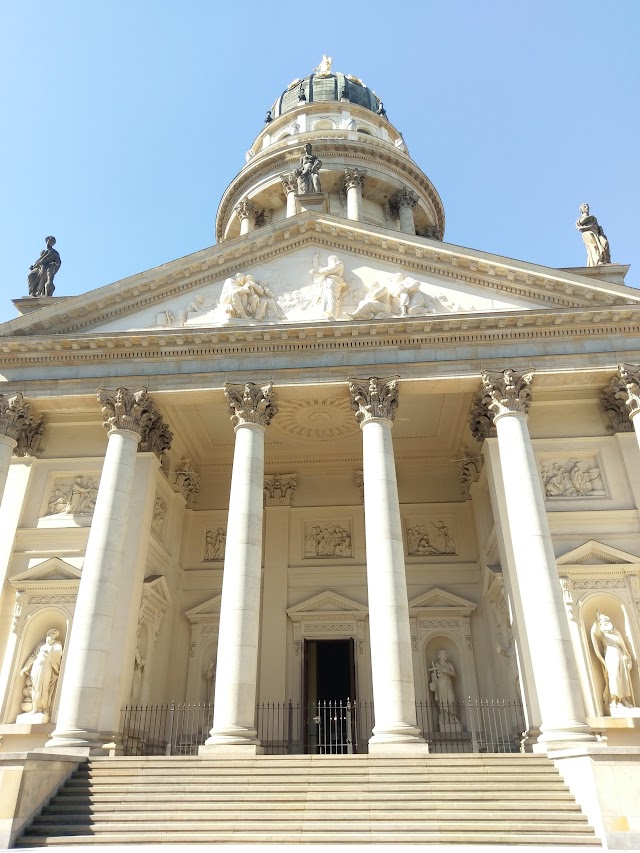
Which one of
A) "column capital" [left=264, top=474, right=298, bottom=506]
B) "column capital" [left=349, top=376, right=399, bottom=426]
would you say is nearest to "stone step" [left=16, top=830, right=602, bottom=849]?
"column capital" [left=349, top=376, right=399, bottom=426]

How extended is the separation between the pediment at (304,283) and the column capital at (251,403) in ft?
6.46

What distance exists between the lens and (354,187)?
105 feet

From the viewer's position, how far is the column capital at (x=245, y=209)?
1313 inches

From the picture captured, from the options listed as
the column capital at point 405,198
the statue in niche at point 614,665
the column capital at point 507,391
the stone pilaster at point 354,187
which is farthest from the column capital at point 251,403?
the column capital at point 405,198

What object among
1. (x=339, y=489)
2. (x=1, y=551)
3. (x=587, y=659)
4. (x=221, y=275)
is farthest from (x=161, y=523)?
(x=587, y=659)

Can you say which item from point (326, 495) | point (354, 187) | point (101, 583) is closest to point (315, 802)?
point (101, 583)

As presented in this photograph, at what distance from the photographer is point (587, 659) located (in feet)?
48.8

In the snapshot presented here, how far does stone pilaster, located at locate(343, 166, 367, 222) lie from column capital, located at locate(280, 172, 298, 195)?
115 inches

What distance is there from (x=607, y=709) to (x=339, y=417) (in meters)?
10.9

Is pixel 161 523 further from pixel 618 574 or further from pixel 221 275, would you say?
pixel 618 574

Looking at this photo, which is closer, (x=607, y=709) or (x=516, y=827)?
(x=516, y=827)

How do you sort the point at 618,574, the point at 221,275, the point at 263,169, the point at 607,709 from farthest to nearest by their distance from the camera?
the point at 263,169 → the point at 221,275 → the point at 618,574 → the point at 607,709

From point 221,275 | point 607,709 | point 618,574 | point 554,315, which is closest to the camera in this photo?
point 607,709

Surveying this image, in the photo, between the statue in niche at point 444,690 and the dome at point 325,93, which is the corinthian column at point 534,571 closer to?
the statue in niche at point 444,690
